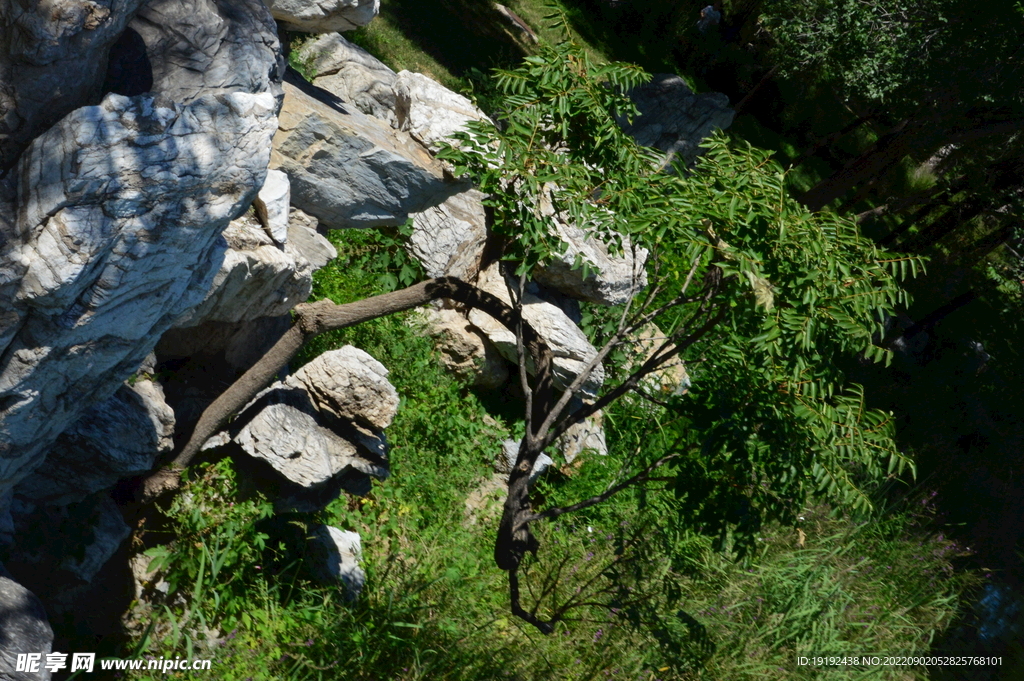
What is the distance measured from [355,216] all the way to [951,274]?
38.0ft

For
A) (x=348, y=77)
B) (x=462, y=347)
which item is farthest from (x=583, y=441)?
(x=348, y=77)

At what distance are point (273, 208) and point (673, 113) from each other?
9.74m

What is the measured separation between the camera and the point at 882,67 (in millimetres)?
11211

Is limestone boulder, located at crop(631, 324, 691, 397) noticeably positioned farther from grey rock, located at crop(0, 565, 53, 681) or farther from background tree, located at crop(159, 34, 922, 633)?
grey rock, located at crop(0, 565, 53, 681)

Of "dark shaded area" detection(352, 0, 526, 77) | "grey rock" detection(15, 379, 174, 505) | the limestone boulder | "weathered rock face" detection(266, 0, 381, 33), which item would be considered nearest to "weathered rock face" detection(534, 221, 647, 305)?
the limestone boulder

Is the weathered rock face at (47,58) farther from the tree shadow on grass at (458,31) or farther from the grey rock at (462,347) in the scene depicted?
the tree shadow on grass at (458,31)

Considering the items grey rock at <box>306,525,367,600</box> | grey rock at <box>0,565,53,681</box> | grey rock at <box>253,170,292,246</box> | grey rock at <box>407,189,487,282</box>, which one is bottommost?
grey rock at <box>306,525,367,600</box>

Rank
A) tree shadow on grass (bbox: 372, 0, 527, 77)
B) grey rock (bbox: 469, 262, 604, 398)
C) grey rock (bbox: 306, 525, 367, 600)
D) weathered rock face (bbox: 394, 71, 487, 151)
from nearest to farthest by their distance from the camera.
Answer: grey rock (bbox: 306, 525, 367, 600), grey rock (bbox: 469, 262, 604, 398), weathered rock face (bbox: 394, 71, 487, 151), tree shadow on grass (bbox: 372, 0, 527, 77)

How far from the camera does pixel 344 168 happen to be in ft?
22.7

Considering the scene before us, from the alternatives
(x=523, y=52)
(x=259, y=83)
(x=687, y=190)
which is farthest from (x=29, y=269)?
(x=523, y=52)

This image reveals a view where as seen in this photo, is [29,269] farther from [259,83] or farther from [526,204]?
[526,204]

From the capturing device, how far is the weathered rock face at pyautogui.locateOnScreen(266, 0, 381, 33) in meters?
6.35

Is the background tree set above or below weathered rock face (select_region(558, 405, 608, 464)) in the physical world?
above

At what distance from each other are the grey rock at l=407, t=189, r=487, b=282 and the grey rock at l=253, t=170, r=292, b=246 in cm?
298
